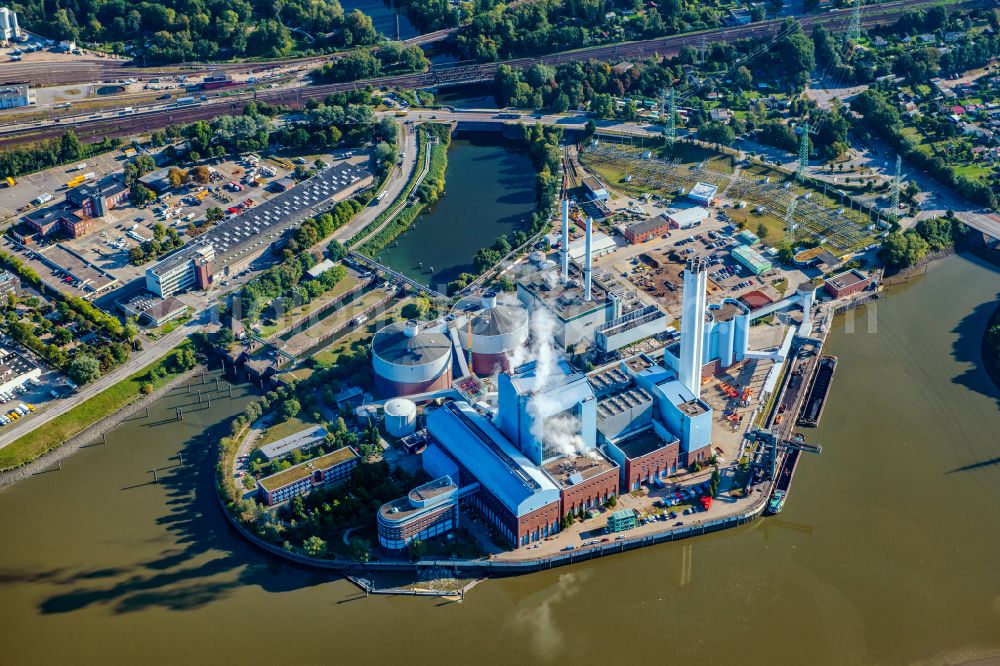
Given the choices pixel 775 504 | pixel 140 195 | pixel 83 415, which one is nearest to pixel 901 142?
pixel 775 504

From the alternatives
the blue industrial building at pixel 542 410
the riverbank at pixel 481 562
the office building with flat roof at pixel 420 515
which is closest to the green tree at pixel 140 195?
the riverbank at pixel 481 562

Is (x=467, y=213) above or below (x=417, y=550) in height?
above

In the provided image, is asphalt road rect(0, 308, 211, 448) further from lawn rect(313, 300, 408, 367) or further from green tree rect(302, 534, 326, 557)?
green tree rect(302, 534, 326, 557)

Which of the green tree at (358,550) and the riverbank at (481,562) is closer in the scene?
the green tree at (358,550)

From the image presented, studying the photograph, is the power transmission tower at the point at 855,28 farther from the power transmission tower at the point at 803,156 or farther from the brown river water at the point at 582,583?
the brown river water at the point at 582,583

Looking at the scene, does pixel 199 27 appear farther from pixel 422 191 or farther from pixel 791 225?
pixel 791 225

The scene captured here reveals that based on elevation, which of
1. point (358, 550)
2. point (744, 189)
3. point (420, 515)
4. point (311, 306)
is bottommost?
point (358, 550)

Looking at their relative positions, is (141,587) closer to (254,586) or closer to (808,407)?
(254,586)
